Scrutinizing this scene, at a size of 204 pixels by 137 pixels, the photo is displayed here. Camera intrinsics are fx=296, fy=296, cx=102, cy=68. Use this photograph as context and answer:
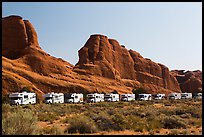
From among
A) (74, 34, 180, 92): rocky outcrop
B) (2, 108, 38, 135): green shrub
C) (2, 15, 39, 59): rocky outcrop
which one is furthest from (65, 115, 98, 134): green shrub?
(2, 15, 39, 59): rocky outcrop

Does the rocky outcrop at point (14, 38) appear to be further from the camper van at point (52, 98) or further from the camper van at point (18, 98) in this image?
the camper van at point (18, 98)

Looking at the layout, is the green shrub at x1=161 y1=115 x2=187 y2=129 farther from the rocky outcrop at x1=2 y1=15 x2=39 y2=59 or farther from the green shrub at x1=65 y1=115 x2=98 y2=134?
the rocky outcrop at x1=2 y1=15 x2=39 y2=59

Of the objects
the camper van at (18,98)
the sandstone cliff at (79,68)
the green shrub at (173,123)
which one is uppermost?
the sandstone cliff at (79,68)

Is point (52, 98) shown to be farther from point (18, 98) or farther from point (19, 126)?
point (19, 126)

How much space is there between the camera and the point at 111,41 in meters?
130

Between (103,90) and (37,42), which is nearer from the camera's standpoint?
(103,90)

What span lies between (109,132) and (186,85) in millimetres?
133434

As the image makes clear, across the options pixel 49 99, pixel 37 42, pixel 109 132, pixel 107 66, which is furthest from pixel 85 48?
pixel 109 132

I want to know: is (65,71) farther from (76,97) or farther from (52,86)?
(76,97)

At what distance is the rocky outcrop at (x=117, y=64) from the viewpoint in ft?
368

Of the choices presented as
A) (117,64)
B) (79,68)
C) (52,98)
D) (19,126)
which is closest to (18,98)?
(52,98)

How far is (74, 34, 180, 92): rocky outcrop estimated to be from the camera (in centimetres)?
11219

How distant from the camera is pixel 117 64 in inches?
4840

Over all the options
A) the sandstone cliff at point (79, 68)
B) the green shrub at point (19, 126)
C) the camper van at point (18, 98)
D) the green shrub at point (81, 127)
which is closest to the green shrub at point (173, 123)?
the green shrub at point (81, 127)
